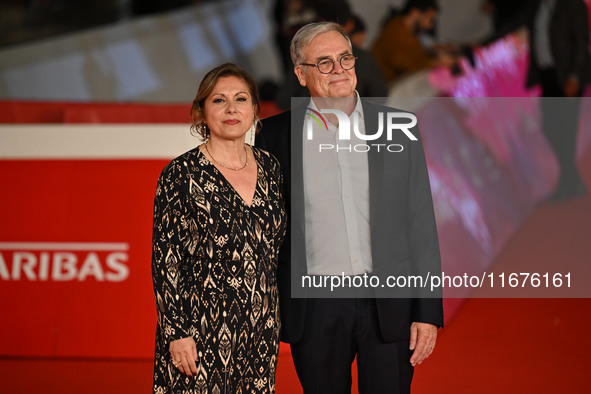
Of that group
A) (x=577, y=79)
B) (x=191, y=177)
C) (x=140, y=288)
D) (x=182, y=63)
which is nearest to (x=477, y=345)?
(x=140, y=288)

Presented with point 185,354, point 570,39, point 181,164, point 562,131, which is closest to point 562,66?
point 570,39

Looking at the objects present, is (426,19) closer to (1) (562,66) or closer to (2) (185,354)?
(1) (562,66)

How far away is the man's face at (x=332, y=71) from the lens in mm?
2256

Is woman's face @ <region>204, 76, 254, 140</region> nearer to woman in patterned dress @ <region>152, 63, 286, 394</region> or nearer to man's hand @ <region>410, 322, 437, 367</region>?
woman in patterned dress @ <region>152, 63, 286, 394</region>

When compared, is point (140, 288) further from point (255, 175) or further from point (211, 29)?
point (211, 29)

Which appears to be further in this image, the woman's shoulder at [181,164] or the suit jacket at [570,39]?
the suit jacket at [570,39]

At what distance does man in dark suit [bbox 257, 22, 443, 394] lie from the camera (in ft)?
7.42

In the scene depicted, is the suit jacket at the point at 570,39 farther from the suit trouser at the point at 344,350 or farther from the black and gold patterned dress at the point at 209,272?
the black and gold patterned dress at the point at 209,272

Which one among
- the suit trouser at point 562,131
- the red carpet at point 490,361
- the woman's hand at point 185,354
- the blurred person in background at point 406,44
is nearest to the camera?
the woman's hand at point 185,354

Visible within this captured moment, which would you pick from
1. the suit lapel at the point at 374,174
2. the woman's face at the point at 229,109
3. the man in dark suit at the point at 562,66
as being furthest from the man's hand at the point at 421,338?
the man in dark suit at the point at 562,66

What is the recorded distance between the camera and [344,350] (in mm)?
2312

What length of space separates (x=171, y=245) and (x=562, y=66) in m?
5.33

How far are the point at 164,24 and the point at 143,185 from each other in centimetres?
655

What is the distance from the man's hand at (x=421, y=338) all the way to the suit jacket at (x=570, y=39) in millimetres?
4896
